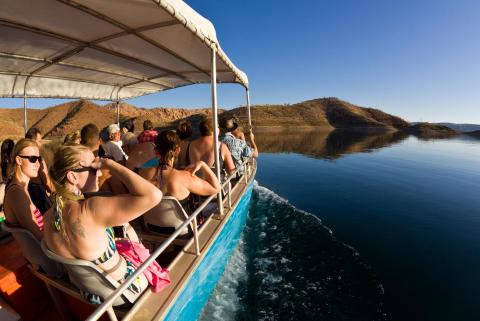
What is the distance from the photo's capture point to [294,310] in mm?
4531

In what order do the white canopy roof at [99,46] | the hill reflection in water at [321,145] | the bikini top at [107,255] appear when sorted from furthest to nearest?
the hill reflection in water at [321,145] → the white canopy roof at [99,46] → the bikini top at [107,255]

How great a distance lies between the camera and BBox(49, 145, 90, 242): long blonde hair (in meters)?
1.81

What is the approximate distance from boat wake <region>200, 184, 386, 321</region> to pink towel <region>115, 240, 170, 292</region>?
186 cm

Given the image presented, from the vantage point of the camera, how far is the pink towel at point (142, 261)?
2.59 meters

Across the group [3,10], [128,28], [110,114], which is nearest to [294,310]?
[128,28]

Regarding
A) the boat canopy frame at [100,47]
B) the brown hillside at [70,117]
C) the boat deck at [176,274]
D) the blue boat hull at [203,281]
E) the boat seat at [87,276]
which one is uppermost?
the brown hillside at [70,117]

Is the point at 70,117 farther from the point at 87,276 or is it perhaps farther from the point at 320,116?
the point at 87,276

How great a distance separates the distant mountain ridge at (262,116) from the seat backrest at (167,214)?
73.3 meters

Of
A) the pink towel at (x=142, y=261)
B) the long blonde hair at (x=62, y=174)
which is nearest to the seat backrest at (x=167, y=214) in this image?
the pink towel at (x=142, y=261)

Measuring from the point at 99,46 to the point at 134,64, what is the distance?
4.62 ft

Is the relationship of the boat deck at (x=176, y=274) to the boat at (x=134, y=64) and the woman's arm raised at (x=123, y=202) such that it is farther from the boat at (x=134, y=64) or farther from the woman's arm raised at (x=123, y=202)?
the woman's arm raised at (x=123, y=202)

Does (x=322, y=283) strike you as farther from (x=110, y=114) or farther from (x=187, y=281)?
(x=110, y=114)

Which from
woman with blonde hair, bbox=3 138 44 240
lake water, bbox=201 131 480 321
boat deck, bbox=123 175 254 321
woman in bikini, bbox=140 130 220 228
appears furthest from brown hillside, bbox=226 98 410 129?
woman with blonde hair, bbox=3 138 44 240

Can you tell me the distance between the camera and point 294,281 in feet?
17.4
